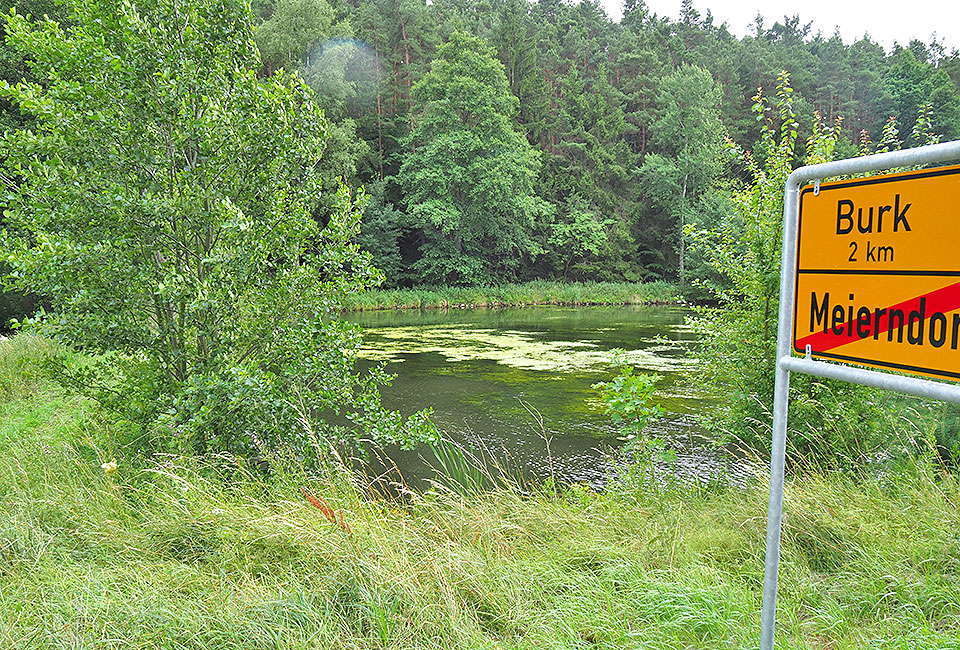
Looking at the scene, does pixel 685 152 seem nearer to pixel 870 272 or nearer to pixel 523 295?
pixel 523 295

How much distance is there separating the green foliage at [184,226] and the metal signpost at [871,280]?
154 inches

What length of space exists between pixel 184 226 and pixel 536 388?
23.5ft

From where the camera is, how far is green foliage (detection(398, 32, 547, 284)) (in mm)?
32719

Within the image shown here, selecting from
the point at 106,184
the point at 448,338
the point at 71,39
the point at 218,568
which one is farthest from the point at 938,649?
the point at 448,338

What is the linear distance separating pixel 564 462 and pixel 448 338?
36.8 ft

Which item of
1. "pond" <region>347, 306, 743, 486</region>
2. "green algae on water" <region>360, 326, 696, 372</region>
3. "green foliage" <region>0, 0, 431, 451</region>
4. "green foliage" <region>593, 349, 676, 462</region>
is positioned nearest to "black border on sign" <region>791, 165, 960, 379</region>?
"green foliage" <region>593, 349, 676, 462</region>

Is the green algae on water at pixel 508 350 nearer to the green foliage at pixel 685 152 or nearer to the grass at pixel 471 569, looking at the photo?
the grass at pixel 471 569

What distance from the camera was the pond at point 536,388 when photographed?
24.9 ft

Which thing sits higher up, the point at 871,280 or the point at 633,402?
the point at 871,280

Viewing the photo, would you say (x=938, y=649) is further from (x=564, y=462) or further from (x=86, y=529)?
(x=564, y=462)

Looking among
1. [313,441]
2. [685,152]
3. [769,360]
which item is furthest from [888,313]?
[685,152]

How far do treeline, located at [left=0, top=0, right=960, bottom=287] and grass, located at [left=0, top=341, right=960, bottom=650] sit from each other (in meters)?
20.3

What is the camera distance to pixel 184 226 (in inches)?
215

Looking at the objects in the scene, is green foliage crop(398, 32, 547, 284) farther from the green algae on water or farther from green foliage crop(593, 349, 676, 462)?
green foliage crop(593, 349, 676, 462)
